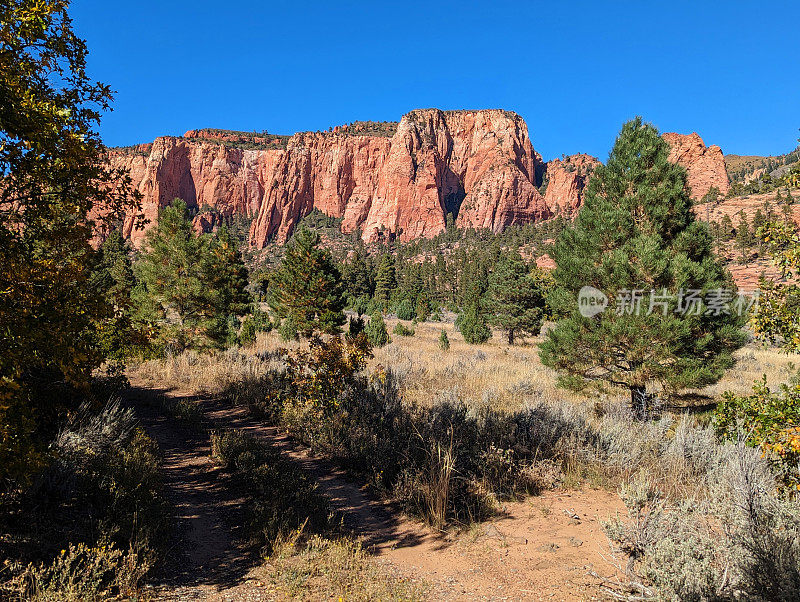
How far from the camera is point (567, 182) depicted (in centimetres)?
16025

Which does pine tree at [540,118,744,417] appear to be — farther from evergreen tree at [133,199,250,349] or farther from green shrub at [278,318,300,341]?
green shrub at [278,318,300,341]

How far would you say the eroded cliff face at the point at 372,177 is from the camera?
154 metres

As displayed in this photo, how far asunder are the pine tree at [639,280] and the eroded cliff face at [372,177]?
460ft

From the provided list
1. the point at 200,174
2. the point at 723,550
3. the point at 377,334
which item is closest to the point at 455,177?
the point at 200,174

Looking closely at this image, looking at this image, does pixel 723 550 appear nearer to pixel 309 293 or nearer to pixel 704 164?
pixel 309 293

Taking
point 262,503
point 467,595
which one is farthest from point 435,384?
point 467,595

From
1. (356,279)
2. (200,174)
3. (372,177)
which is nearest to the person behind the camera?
(356,279)

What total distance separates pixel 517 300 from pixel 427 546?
75.2 ft

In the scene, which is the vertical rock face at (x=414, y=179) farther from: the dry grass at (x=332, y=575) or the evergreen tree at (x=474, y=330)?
the dry grass at (x=332, y=575)

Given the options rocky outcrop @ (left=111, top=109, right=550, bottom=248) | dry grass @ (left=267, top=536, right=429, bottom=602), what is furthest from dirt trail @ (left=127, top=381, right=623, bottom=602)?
rocky outcrop @ (left=111, top=109, right=550, bottom=248)

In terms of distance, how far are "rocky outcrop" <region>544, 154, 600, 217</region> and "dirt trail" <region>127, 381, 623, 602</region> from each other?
16115 cm

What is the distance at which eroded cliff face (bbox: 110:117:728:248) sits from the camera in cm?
15388

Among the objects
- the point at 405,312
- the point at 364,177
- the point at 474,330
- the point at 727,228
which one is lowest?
the point at 474,330

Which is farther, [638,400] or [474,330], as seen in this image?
[474,330]
